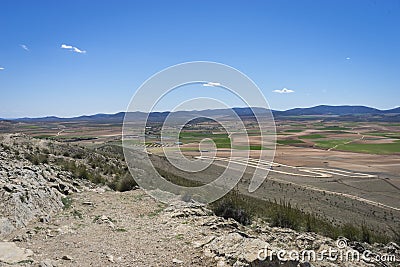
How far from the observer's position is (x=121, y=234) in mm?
7480

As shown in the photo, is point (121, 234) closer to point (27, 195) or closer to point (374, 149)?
point (27, 195)

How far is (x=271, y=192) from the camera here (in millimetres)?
23625

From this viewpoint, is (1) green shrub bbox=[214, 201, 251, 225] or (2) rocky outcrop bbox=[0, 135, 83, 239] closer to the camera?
(2) rocky outcrop bbox=[0, 135, 83, 239]

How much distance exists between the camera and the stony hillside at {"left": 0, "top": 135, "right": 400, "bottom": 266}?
5910mm

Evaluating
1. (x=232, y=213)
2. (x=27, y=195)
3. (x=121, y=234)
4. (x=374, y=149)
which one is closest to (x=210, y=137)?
(x=374, y=149)

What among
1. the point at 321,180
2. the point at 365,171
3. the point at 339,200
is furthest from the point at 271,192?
the point at 365,171

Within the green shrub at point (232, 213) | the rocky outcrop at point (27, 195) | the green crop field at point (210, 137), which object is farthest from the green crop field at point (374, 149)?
the rocky outcrop at point (27, 195)

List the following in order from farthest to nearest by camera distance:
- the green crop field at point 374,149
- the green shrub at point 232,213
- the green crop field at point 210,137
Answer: the green crop field at point 210,137
the green crop field at point 374,149
the green shrub at point 232,213

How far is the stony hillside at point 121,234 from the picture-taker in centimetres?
591

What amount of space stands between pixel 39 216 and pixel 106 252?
2855 mm

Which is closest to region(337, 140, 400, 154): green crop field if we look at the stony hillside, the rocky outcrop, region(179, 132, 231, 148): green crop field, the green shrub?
region(179, 132, 231, 148): green crop field

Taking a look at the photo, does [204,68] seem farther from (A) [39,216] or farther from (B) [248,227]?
(A) [39,216]

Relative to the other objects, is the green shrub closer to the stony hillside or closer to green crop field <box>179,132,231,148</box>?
the stony hillside

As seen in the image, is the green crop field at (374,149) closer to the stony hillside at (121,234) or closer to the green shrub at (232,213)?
the green shrub at (232,213)
